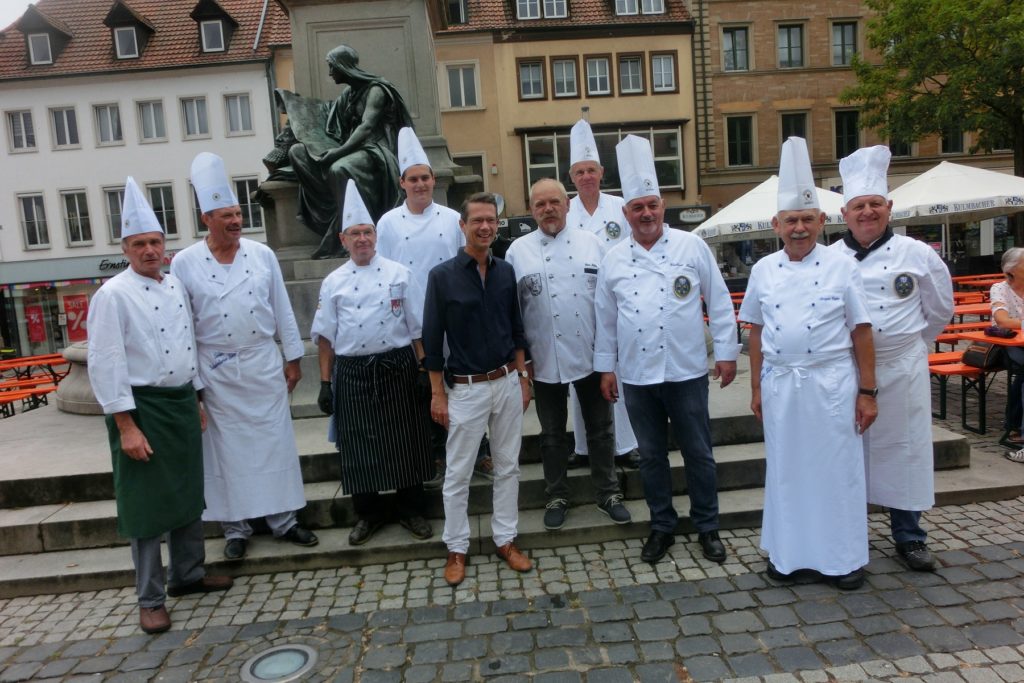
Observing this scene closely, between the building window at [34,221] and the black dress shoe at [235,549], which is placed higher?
the building window at [34,221]

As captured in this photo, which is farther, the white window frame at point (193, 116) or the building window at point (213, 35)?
the building window at point (213, 35)

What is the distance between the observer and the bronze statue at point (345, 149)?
19.8 feet

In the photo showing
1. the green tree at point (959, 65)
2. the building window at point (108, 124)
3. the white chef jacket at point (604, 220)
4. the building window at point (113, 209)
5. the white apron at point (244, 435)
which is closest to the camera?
the white apron at point (244, 435)

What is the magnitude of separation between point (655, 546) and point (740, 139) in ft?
89.8

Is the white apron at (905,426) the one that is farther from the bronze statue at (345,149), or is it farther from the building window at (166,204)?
the building window at (166,204)

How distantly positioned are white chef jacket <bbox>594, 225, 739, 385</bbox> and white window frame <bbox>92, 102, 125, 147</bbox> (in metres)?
28.3

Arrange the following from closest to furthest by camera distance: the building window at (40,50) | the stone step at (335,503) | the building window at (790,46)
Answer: the stone step at (335,503)
the building window at (40,50)
the building window at (790,46)

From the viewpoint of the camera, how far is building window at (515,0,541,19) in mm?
26719

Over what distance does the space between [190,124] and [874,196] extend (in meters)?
28.0

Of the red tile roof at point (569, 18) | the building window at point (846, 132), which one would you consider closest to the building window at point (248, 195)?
the red tile roof at point (569, 18)

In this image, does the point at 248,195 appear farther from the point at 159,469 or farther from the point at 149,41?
the point at 159,469

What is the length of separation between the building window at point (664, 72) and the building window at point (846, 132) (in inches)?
281

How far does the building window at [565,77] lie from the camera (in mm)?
26781

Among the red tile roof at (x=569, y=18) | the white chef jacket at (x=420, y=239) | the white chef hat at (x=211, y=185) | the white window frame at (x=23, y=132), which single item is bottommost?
the white chef jacket at (x=420, y=239)
